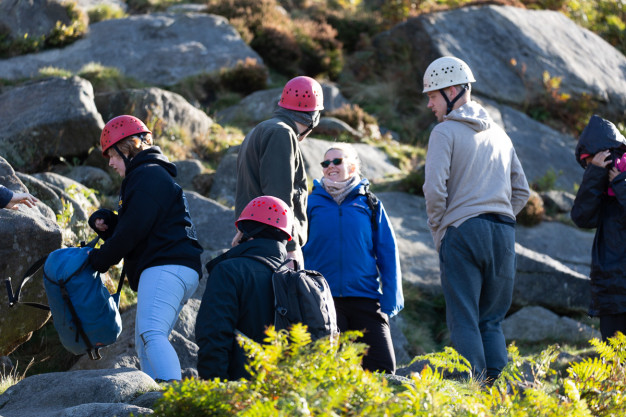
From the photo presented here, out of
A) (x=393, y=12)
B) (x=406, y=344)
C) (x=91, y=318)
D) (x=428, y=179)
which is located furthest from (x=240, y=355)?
(x=393, y=12)

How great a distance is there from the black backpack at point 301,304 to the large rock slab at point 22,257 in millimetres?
2392

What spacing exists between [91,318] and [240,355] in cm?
109

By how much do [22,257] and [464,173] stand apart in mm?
3092

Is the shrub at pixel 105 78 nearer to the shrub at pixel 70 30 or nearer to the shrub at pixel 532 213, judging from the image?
the shrub at pixel 70 30

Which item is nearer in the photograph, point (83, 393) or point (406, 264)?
point (83, 393)

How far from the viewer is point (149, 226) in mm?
4793

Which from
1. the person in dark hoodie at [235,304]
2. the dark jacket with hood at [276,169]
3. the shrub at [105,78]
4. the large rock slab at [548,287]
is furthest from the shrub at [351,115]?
the person in dark hoodie at [235,304]

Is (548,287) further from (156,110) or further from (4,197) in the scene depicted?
(4,197)

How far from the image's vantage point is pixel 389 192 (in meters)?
12.0

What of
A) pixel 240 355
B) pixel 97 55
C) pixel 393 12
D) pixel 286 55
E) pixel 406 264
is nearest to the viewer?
pixel 240 355

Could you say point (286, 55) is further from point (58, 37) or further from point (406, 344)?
point (406, 344)

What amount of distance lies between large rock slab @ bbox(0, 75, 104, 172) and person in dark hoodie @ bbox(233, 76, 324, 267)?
5.65 m

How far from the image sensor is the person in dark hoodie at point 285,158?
5070 mm

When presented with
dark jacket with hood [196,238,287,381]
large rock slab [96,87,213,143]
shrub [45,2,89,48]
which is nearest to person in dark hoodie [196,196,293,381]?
dark jacket with hood [196,238,287,381]
